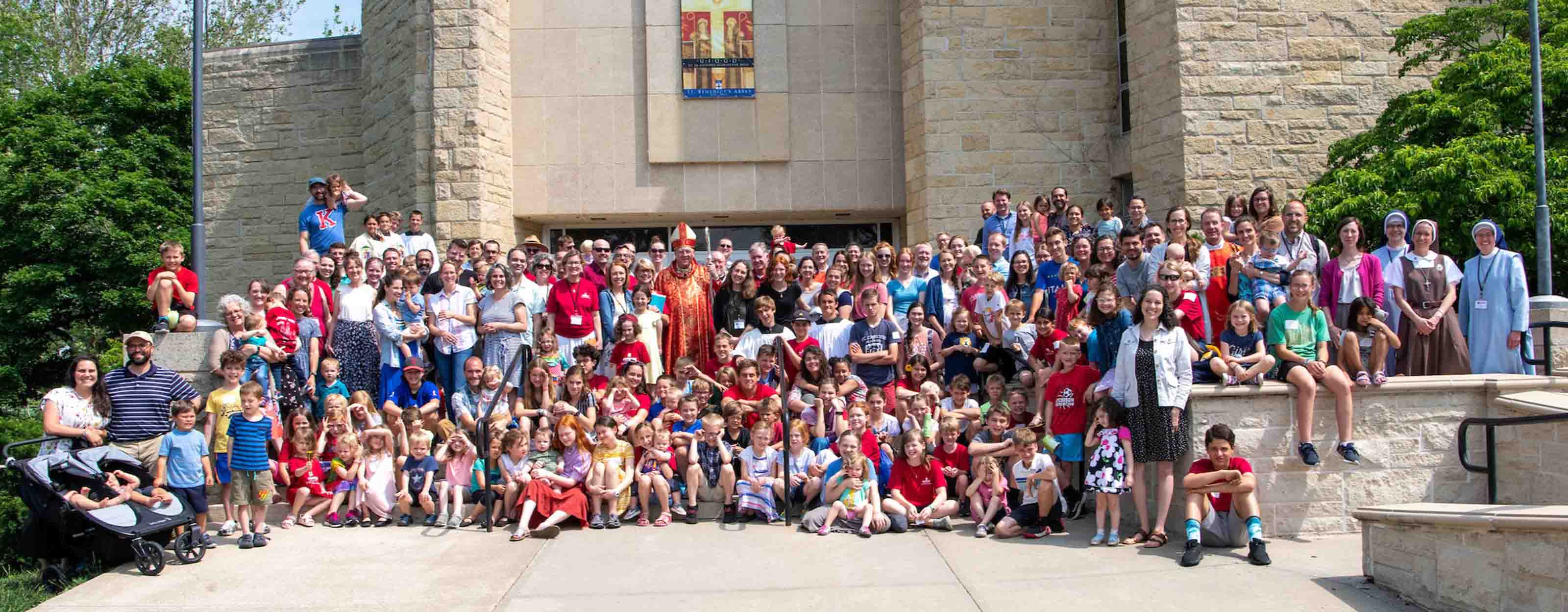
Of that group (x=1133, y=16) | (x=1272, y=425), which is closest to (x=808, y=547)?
(x=1272, y=425)

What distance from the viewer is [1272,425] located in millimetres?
7926

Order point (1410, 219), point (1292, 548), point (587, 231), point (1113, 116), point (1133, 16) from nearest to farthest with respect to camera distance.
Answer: point (1292, 548), point (1410, 219), point (1133, 16), point (1113, 116), point (587, 231)

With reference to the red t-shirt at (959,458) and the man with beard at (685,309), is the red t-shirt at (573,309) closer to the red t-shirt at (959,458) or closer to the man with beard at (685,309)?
the man with beard at (685,309)

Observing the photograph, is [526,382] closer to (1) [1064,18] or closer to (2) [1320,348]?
(2) [1320,348]

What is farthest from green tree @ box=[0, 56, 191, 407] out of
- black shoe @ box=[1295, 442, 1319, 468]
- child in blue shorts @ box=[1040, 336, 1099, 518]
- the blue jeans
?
black shoe @ box=[1295, 442, 1319, 468]

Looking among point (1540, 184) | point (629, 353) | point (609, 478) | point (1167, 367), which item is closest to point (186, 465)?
point (609, 478)

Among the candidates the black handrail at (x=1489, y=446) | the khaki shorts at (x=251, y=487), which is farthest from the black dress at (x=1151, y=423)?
the khaki shorts at (x=251, y=487)

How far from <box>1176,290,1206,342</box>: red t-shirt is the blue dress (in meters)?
2.22

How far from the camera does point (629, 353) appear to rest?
973cm

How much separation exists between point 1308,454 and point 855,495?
10.1ft

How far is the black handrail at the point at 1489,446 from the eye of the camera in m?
7.37

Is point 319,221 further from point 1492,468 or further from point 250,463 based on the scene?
point 1492,468

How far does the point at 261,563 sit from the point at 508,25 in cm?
997

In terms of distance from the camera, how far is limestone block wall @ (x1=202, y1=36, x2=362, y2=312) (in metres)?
17.2
